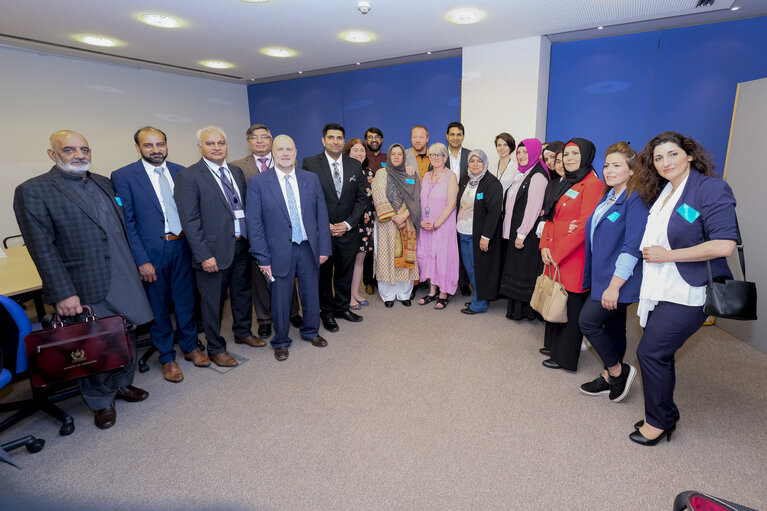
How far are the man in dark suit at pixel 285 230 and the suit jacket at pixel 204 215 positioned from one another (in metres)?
0.18

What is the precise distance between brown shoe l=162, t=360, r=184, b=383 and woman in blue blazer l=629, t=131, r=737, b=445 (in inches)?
114

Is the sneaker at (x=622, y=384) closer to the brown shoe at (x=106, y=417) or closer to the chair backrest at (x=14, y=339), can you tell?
the brown shoe at (x=106, y=417)

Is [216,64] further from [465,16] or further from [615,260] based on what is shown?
[615,260]

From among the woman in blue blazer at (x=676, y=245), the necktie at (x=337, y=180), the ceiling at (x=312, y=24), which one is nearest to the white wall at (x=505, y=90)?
the ceiling at (x=312, y=24)

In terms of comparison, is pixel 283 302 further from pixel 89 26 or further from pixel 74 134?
pixel 89 26

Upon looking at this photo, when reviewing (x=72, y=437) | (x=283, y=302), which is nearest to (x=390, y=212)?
(x=283, y=302)

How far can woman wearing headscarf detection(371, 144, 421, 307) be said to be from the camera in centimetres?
382

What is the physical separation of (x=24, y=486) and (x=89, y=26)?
4141mm

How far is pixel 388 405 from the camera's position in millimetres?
2486

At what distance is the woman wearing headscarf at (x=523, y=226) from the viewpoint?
132 inches

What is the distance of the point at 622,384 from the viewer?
2.44 metres

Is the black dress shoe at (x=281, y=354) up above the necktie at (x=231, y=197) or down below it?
below

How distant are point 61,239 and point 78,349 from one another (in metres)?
0.61

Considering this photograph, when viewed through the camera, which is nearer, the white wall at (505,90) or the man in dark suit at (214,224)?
the man in dark suit at (214,224)
